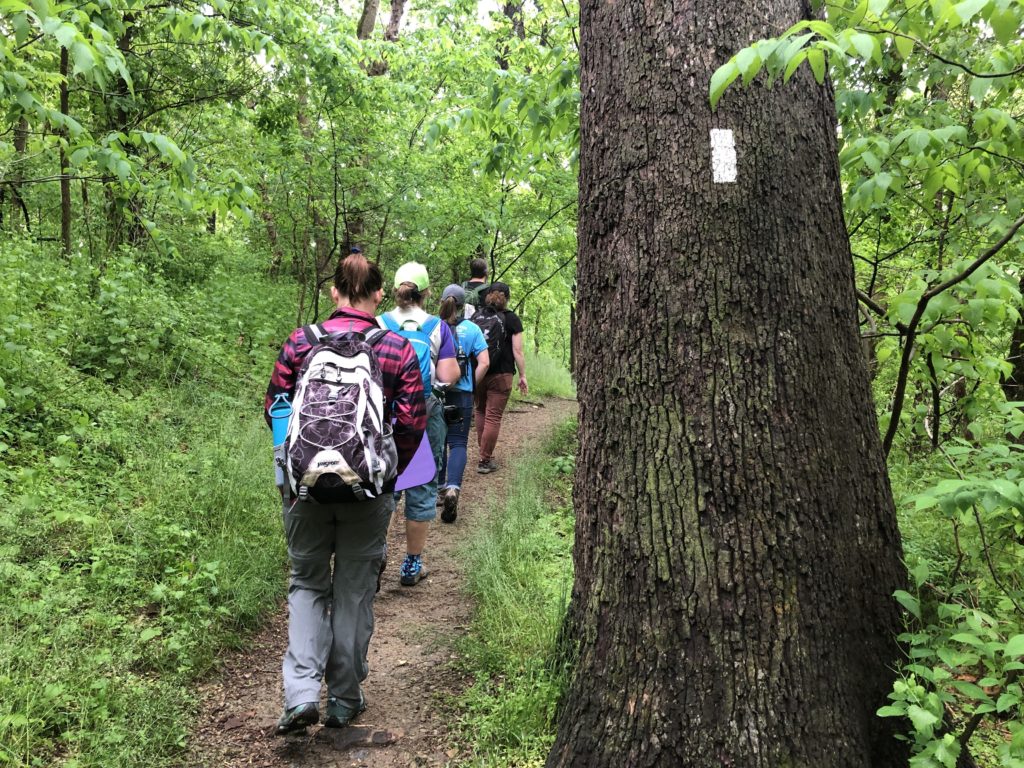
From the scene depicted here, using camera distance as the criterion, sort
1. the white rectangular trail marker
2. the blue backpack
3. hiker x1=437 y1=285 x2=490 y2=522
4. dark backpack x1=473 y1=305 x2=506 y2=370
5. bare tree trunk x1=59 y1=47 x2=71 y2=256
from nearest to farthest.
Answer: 1. the white rectangular trail marker
2. the blue backpack
3. hiker x1=437 y1=285 x2=490 y2=522
4. bare tree trunk x1=59 y1=47 x2=71 y2=256
5. dark backpack x1=473 y1=305 x2=506 y2=370

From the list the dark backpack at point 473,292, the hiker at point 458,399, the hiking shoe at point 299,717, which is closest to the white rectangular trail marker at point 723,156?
the hiking shoe at point 299,717

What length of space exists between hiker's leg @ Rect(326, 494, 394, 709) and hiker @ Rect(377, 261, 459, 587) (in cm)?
131

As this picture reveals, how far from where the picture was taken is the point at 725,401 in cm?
184

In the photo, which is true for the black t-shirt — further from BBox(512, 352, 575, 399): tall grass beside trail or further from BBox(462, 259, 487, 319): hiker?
BBox(512, 352, 575, 399): tall grass beside trail

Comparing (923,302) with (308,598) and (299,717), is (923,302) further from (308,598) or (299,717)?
(299,717)

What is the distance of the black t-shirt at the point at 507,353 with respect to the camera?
6.59 m

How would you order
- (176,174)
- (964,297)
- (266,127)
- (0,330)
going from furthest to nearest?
(266,127) < (0,330) < (176,174) < (964,297)

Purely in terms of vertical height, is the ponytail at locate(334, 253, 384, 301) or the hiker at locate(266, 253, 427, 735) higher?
the ponytail at locate(334, 253, 384, 301)

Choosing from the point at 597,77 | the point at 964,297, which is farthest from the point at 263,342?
the point at 964,297

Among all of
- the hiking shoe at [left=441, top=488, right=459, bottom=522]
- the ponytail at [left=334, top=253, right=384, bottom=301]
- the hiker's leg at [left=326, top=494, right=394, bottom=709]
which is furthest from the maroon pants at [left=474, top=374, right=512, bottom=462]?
the hiker's leg at [left=326, top=494, right=394, bottom=709]

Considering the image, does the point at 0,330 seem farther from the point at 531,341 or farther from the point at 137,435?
the point at 531,341

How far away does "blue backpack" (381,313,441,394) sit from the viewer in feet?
13.8

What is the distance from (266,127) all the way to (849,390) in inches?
300

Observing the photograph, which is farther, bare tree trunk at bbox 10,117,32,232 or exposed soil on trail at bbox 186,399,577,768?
bare tree trunk at bbox 10,117,32,232
